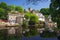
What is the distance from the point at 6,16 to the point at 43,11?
15510 millimetres

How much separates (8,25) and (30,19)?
5.23m

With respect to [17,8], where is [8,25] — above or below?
below

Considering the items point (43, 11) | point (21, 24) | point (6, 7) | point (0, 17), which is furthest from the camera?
point (43, 11)

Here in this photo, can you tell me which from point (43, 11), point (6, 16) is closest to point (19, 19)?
point (6, 16)

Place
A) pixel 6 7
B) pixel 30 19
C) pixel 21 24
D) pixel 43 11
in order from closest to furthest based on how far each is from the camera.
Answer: pixel 21 24
pixel 30 19
pixel 6 7
pixel 43 11

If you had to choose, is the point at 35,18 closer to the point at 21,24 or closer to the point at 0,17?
the point at 21,24

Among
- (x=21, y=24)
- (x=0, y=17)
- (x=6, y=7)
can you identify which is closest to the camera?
(x=21, y=24)

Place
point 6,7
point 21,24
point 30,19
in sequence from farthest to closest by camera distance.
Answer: point 6,7 < point 30,19 < point 21,24

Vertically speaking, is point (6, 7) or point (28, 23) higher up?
point (6, 7)

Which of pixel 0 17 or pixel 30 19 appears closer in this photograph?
pixel 30 19

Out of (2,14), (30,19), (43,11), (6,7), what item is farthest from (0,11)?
(43,11)

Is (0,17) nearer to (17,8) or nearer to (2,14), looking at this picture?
(2,14)

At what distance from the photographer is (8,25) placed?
4397cm

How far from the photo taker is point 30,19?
46.3 m
